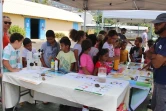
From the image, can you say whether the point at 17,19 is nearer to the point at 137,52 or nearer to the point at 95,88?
the point at 137,52

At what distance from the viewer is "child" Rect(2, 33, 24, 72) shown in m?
2.64

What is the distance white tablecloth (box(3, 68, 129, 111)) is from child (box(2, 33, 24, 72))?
13cm

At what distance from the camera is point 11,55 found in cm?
271

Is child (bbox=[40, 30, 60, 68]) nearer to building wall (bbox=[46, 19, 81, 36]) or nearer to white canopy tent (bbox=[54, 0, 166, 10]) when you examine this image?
white canopy tent (bbox=[54, 0, 166, 10])

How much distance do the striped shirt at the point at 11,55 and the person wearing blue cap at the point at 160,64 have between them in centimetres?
187

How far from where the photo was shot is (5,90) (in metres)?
2.73

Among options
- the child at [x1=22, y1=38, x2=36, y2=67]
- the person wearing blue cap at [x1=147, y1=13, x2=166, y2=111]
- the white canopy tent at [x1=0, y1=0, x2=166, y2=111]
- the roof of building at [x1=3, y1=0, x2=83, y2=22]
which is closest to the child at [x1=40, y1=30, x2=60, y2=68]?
the child at [x1=22, y1=38, x2=36, y2=67]

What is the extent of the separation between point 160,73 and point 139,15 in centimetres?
629

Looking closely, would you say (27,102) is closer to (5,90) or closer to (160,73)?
(5,90)

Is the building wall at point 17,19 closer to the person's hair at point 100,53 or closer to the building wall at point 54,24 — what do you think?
the building wall at point 54,24

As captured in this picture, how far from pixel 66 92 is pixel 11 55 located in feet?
3.54

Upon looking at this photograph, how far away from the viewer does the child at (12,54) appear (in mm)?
2643

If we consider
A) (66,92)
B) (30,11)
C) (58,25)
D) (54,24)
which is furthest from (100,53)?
(58,25)

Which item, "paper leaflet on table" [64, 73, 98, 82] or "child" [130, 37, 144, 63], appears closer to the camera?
"paper leaflet on table" [64, 73, 98, 82]
